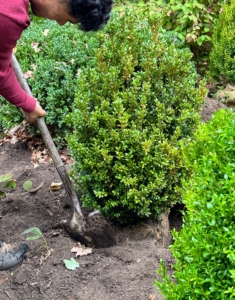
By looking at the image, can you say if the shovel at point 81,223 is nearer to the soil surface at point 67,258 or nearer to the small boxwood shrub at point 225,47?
the soil surface at point 67,258

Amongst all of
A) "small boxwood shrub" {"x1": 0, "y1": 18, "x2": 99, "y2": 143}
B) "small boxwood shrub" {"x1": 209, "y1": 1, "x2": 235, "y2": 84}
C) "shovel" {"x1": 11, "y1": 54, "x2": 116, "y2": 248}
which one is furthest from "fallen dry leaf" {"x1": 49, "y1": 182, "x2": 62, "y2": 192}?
"small boxwood shrub" {"x1": 209, "y1": 1, "x2": 235, "y2": 84}

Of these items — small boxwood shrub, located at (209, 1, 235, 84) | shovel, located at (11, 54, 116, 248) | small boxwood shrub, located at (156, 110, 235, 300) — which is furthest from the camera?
small boxwood shrub, located at (209, 1, 235, 84)

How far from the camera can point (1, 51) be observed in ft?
7.79

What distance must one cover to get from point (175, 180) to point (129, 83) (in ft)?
2.63

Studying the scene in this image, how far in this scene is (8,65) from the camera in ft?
8.47

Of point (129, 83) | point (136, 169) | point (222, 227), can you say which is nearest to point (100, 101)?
point (129, 83)

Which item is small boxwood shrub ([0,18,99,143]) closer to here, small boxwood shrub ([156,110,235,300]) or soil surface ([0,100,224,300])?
soil surface ([0,100,224,300])

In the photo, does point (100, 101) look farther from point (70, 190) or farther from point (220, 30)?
point (220, 30)

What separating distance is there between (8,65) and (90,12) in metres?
0.58

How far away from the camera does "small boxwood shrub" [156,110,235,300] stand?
147cm

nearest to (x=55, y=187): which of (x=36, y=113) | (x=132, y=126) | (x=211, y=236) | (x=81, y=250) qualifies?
(x=81, y=250)

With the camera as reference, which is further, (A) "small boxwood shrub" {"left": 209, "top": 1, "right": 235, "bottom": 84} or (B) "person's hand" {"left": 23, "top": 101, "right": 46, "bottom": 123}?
(A) "small boxwood shrub" {"left": 209, "top": 1, "right": 235, "bottom": 84}

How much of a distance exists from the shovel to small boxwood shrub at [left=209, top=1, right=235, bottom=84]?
3.02 metres

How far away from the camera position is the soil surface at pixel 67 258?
2771mm
